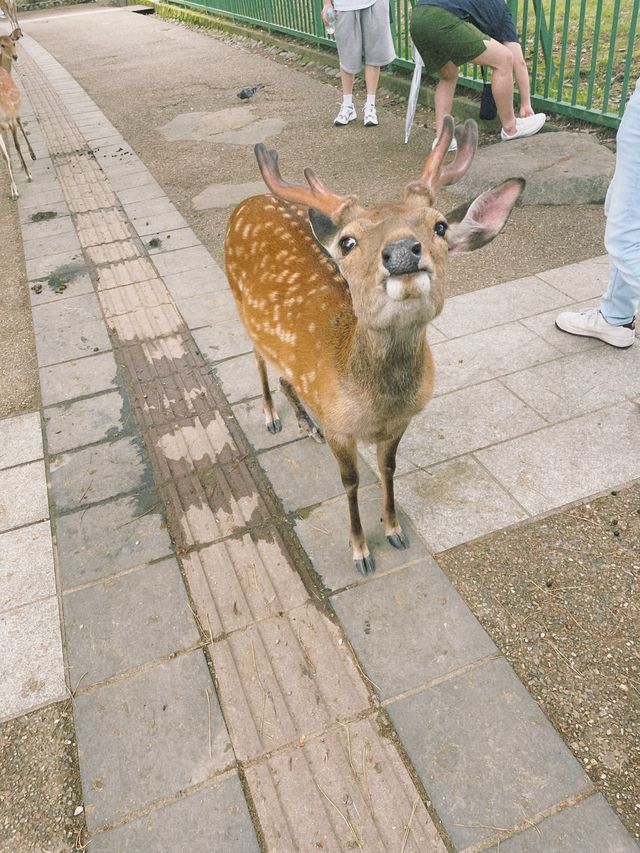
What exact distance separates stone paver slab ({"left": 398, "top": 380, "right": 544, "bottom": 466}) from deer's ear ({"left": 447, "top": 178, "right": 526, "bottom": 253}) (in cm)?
140

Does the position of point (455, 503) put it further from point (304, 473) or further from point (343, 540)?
point (304, 473)

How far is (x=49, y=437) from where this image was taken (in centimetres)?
395

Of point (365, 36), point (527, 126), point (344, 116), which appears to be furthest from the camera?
point (344, 116)

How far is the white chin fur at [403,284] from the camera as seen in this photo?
205cm

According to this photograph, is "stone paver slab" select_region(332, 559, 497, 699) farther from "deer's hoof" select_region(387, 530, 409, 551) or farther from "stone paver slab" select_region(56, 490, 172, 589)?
"stone paver slab" select_region(56, 490, 172, 589)

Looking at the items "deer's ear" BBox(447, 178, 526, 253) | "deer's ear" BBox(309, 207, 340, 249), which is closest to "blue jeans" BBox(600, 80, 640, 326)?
"deer's ear" BBox(447, 178, 526, 253)

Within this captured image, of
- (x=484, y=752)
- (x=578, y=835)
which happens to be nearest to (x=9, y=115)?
(x=484, y=752)

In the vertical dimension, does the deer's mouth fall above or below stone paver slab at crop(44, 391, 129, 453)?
above

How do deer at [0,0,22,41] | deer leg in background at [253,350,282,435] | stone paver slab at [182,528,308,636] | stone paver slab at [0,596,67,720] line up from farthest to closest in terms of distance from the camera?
deer at [0,0,22,41], deer leg in background at [253,350,282,435], stone paver slab at [182,528,308,636], stone paver slab at [0,596,67,720]

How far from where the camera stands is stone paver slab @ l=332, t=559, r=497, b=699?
254 cm

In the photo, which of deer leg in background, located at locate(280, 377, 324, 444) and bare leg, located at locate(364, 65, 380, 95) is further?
bare leg, located at locate(364, 65, 380, 95)

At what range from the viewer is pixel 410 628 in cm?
270

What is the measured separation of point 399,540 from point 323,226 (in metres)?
1.44

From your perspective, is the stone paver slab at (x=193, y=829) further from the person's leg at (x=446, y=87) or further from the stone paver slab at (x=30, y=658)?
the person's leg at (x=446, y=87)
